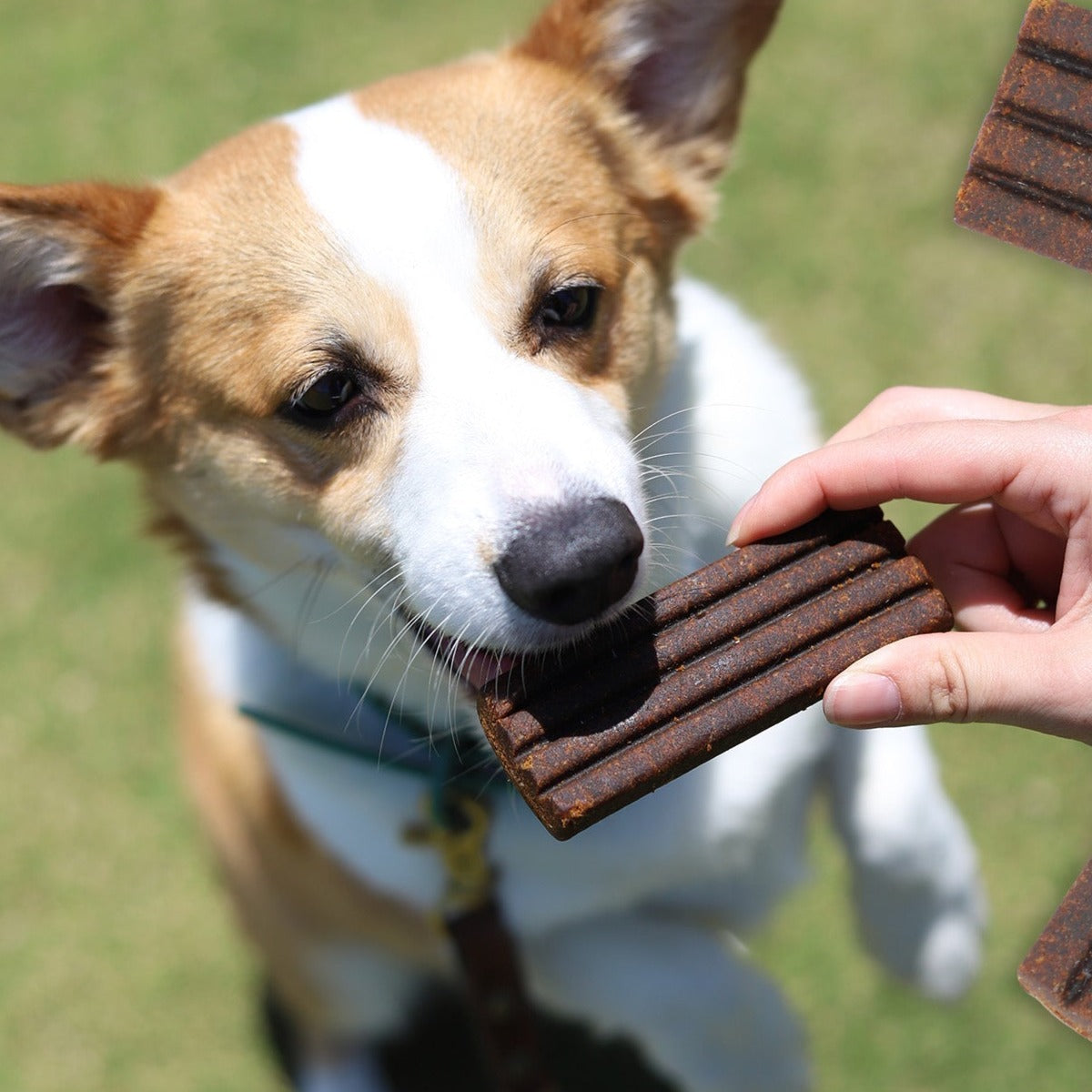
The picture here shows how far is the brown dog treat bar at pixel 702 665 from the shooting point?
166 cm

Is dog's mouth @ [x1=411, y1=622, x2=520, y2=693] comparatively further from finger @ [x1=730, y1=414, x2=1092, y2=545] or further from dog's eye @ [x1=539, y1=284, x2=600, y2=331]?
dog's eye @ [x1=539, y1=284, x2=600, y2=331]

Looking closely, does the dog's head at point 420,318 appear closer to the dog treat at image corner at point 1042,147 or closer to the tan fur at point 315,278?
the tan fur at point 315,278

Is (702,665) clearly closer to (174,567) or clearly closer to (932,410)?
(932,410)

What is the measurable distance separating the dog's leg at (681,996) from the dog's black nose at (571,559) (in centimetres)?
107

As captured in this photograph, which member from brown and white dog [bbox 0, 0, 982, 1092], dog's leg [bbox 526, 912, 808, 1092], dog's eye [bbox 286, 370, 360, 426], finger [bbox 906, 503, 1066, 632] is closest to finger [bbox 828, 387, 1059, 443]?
finger [bbox 906, 503, 1066, 632]

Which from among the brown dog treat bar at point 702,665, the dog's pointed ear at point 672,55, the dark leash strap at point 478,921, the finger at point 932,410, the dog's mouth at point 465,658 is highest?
the dog's pointed ear at point 672,55

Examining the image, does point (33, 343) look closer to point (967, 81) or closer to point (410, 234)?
point (410, 234)

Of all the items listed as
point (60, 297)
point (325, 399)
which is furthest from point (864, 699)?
point (60, 297)

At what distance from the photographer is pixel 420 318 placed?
1852mm

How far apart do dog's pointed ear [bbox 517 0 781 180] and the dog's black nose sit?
1011mm

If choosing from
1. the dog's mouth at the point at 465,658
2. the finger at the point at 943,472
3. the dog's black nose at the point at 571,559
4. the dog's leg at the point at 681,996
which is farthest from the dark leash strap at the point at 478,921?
the finger at the point at 943,472

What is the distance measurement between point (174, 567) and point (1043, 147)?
2753 millimetres

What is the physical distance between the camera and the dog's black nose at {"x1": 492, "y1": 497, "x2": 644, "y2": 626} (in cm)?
164

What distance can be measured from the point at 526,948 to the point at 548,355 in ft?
4.12
